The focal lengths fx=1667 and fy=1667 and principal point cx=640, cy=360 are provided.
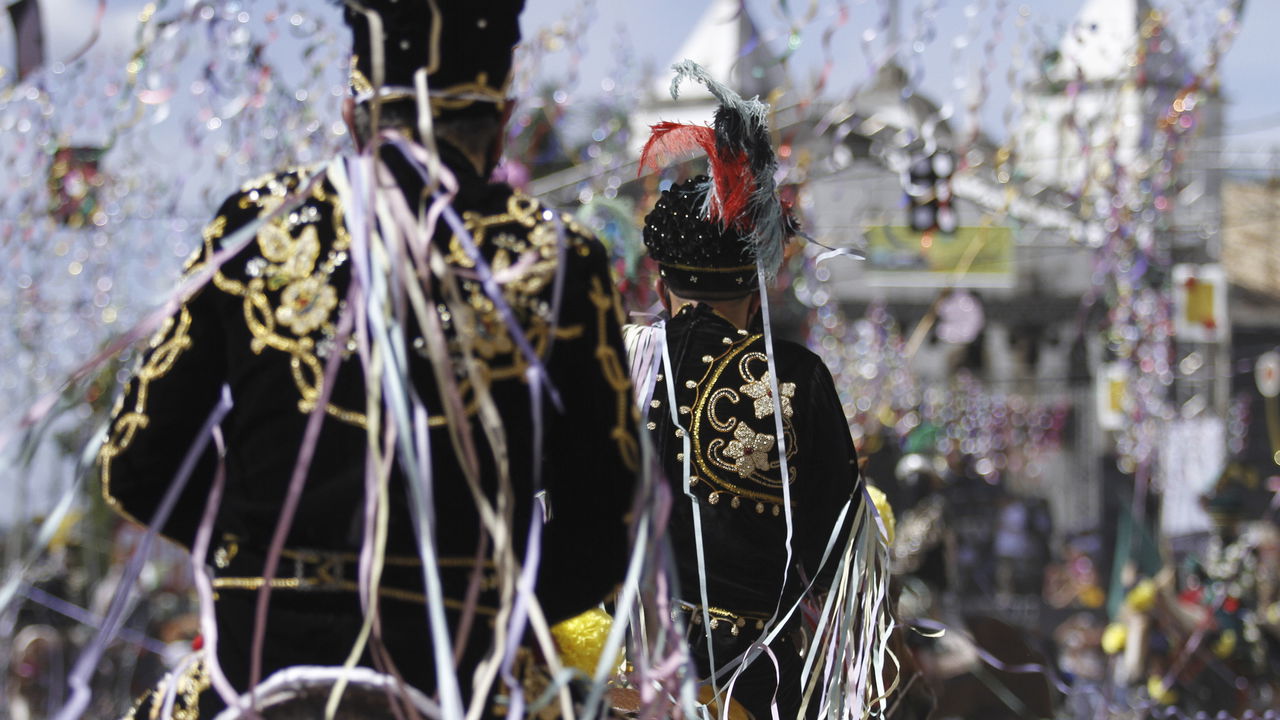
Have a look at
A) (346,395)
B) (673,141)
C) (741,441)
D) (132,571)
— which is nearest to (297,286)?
(346,395)

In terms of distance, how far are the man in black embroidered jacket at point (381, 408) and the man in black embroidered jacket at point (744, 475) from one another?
1.32m

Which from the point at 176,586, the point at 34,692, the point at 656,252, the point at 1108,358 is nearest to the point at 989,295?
the point at 1108,358

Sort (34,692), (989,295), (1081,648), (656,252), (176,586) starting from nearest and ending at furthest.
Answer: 1. (656,252)
2. (34,692)
3. (1081,648)
4. (176,586)
5. (989,295)

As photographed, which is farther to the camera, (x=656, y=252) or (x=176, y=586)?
(x=176, y=586)

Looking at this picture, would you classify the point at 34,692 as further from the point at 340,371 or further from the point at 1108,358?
the point at 1108,358

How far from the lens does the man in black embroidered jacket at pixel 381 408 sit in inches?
81.2

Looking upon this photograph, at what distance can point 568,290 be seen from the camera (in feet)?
7.07

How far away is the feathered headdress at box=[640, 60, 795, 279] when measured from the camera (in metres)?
3.60

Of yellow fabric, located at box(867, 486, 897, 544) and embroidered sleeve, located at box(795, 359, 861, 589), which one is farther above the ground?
embroidered sleeve, located at box(795, 359, 861, 589)

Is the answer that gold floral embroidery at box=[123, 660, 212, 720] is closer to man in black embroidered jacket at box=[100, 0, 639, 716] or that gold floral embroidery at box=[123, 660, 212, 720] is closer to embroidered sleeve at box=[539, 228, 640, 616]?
man in black embroidered jacket at box=[100, 0, 639, 716]

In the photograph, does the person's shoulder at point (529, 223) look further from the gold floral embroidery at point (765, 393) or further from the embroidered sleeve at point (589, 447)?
the gold floral embroidery at point (765, 393)

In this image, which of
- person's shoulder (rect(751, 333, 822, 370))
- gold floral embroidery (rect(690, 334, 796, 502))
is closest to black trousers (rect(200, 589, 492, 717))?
gold floral embroidery (rect(690, 334, 796, 502))

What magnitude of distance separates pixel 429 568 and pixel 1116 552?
1687cm

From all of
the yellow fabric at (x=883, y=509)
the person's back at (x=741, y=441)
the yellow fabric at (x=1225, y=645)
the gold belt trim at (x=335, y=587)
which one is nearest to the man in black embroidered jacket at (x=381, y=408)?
the gold belt trim at (x=335, y=587)
